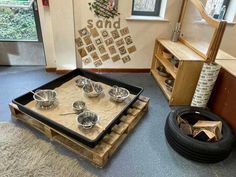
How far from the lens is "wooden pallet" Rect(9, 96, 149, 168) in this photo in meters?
1.44

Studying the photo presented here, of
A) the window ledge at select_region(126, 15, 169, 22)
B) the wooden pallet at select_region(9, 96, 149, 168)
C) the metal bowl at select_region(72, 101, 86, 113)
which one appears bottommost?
the wooden pallet at select_region(9, 96, 149, 168)

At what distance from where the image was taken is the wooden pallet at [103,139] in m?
1.44

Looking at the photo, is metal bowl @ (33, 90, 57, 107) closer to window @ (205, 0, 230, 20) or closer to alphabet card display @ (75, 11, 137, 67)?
alphabet card display @ (75, 11, 137, 67)

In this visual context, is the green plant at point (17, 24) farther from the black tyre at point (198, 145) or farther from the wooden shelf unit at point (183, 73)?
the black tyre at point (198, 145)

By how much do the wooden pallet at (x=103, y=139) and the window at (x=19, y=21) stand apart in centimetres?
134

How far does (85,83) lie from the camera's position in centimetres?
224

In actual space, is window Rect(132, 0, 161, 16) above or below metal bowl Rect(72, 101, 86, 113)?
above

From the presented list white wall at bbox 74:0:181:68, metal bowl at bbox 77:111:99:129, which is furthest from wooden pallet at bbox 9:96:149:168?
white wall at bbox 74:0:181:68

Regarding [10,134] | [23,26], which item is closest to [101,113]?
[10,134]

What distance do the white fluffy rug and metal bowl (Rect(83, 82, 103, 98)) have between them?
673 mm

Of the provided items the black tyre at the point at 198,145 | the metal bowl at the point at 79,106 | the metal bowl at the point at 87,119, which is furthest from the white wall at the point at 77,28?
the black tyre at the point at 198,145

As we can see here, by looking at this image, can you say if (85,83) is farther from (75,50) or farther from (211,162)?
(211,162)

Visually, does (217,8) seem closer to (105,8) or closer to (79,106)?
(105,8)

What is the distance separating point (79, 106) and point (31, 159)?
0.62 m
